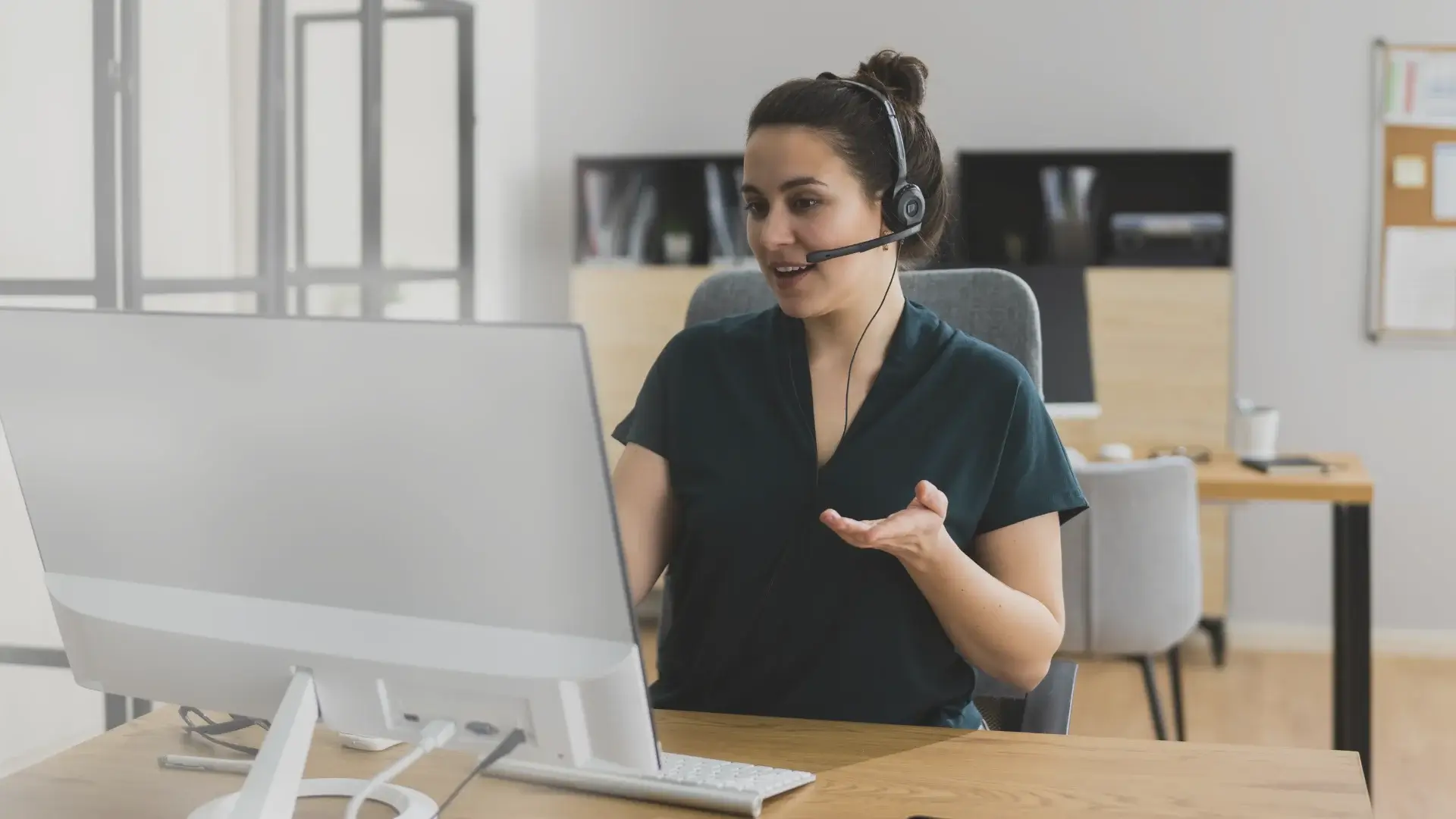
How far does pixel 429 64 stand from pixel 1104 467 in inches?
113

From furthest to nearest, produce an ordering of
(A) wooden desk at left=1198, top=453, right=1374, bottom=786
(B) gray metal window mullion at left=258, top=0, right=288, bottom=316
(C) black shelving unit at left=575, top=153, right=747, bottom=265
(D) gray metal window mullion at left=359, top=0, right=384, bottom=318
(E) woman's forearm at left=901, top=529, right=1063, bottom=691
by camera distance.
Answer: (C) black shelving unit at left=575, top=153, right=747, bottom=265, (D) gray metal window mullion at left=359, top=0, right=384, bottom=318, (B) gray metal window mullion at left=258, top=0, right=288, bottom=316, (A) wooden desk at left=1198, top=453, right=1374, bottom=786, (E) woman's forearm at left=901, top=529, right=1063, bottom=691

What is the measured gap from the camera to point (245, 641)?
0.98 meters

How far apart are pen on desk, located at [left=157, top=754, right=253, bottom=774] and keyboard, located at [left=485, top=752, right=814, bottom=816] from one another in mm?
202

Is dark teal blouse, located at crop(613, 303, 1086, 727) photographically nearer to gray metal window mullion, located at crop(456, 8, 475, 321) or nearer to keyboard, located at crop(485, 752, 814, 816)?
keyboard, located at crop(485, 752, 814, 816)

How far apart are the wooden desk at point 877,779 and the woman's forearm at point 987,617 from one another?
109 mm

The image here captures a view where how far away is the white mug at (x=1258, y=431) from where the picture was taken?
3.41 m

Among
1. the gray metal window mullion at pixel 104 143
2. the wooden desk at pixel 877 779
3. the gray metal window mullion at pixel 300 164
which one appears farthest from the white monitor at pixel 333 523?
the gray metal window mullion at pixel 300 164

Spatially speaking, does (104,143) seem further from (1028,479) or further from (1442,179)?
(1442,179)

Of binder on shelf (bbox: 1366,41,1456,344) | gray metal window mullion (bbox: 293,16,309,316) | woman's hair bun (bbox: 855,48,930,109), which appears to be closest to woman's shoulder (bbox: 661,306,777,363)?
woman's hair bun (bbox: 855,48,930,109)

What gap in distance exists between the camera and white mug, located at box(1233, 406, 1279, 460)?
134 inches

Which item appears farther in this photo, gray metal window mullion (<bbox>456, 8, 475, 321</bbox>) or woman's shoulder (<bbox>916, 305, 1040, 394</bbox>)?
gray metal window mullion (<bbox>456, 8, 475, 321</bbox>)

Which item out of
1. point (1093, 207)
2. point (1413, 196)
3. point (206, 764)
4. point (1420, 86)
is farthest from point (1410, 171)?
point (206, 764)

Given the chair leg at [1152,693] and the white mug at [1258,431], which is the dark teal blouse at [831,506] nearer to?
the chair leg at [1152,693]

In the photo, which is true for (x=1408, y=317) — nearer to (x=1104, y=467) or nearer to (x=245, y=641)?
(x=1104, y=467)
